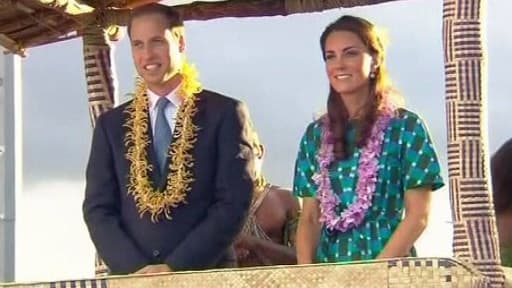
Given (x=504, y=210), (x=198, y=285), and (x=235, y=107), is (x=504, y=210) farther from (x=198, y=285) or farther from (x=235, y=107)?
(x=198, y=285)

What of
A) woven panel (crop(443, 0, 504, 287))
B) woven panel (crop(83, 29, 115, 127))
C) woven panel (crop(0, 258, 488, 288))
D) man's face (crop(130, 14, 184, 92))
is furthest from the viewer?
woven panel (crop(83, 29, 115, 127))

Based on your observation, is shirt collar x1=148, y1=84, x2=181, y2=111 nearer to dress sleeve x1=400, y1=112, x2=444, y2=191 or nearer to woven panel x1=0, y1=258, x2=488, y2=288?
dress sleeve x1=400, y1=112, x2=444, y2=191

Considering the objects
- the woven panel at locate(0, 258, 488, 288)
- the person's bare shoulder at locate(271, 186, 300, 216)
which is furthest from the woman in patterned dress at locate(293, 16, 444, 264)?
the person's bare shoulder at locate(271, 186, 300, 216)

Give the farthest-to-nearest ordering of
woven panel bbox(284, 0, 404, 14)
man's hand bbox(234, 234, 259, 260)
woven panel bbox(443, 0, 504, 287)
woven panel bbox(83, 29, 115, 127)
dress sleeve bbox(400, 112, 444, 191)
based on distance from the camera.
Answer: woven panel bbox(83, 29, 115, 127) < man's hand bbox(234, 234, 259, 260) < woven panel bbox(284, 0, 404, 14) < dress sleeve bbox(400, 112, 444, 191) < woven panel bbox(443, 0, 504, 287)

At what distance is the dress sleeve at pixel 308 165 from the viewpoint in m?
4.70

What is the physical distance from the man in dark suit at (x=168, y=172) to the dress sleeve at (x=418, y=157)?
513 millimetres

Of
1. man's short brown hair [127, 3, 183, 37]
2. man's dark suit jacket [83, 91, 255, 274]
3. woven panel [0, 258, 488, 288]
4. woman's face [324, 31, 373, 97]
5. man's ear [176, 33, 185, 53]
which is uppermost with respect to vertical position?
man's short brown hair [127, 3, 183, 37]

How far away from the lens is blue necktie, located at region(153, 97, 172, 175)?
4766 mm

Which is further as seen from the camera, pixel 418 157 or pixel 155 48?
pixel 155 48

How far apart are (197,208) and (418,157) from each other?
72cm

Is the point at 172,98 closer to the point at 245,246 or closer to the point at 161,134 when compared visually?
the point at 161,134

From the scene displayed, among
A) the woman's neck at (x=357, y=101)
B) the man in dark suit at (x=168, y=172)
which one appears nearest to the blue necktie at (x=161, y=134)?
the man in dark suit at (x=168, y=172)

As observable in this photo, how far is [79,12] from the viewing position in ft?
18.7

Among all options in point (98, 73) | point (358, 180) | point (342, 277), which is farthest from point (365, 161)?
point (98, 73)
